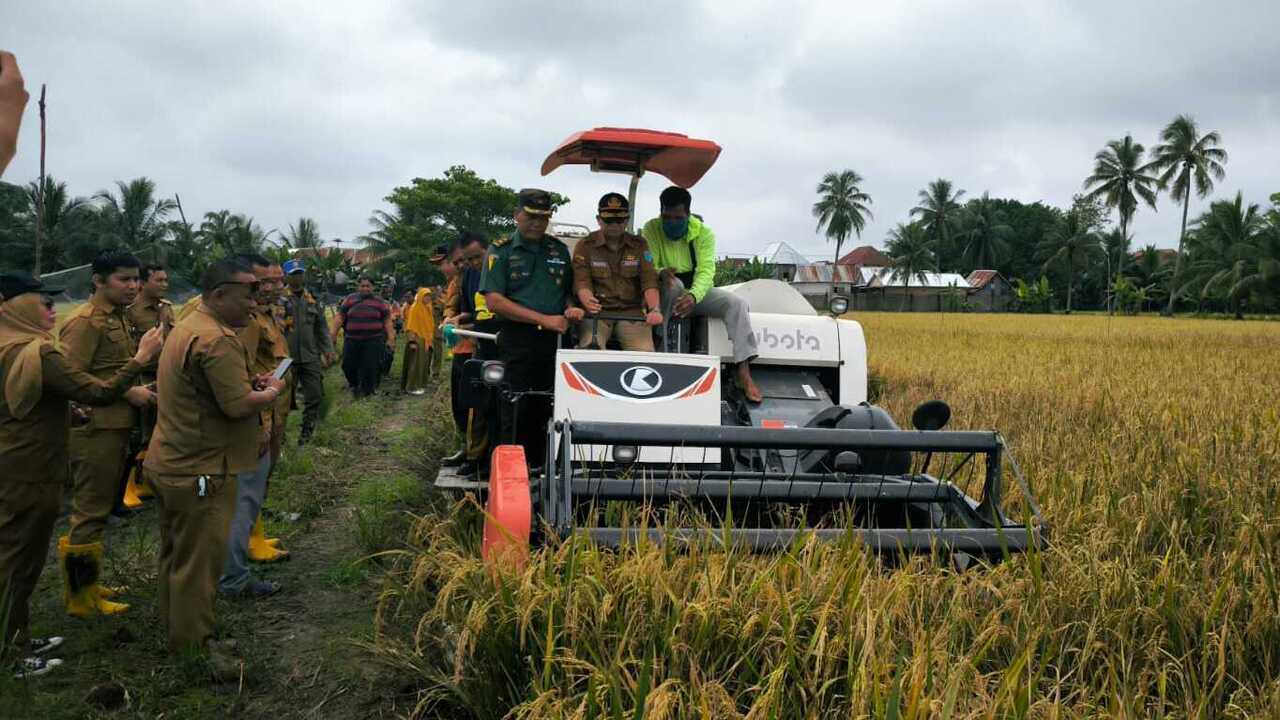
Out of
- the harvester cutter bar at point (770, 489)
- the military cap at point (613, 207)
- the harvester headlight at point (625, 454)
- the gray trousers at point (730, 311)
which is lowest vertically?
the harvester cutter bar at point (770, 489)

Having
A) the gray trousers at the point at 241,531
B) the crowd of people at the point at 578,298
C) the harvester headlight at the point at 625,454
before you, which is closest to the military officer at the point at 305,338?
→ the crowd of people at the point at 578,298

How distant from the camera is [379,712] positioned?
3.40 meters

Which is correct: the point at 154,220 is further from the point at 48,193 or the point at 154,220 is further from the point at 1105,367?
the point at 1105,367

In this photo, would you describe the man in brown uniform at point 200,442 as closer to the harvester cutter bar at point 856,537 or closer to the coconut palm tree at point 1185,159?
the harvester cutter bar at point 856,537

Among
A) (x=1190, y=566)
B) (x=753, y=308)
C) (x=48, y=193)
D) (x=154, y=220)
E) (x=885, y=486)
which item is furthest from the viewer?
(x=154, y=220)

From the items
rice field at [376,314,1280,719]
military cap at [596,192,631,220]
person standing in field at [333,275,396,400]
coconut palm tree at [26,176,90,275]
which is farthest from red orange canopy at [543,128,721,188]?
coconut palm tree at [26,176,90,275]

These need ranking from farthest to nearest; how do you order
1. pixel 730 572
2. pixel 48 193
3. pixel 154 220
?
pixel 154 220 → pixel 48 193 → pixel 730 572

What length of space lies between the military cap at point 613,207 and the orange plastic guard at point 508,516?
210 cm

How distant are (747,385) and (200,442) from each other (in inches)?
125

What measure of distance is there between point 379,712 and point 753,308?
14.0 feet

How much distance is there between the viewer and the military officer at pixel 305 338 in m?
9.07

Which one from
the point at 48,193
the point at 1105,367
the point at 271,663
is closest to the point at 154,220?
the point at 48,193

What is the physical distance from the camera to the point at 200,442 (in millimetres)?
3943

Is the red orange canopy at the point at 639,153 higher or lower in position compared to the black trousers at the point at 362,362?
higher
